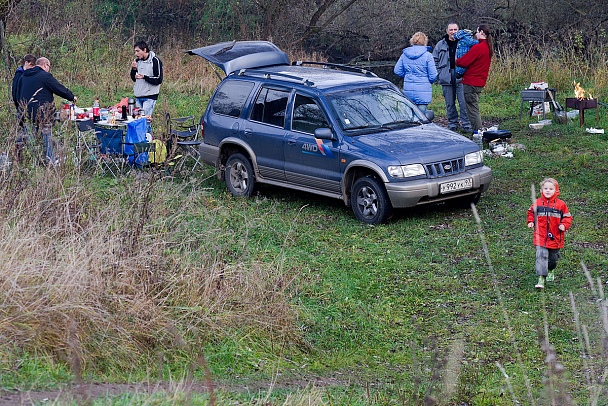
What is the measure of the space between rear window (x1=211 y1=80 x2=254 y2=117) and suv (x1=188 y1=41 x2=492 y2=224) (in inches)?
0.5

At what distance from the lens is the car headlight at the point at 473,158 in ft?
35.3

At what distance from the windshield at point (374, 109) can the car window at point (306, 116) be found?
0.66 ft

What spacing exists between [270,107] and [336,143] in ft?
4.12

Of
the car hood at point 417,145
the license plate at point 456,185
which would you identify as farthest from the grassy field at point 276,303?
the car hood at point 417,145

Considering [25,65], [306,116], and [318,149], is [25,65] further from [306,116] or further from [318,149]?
[318,149]

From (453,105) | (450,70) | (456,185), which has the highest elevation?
(450,70)

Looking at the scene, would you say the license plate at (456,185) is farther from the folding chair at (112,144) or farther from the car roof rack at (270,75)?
the folding chair at (112,144)

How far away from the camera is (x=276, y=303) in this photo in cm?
740

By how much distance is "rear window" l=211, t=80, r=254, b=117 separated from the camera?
11.9 meters

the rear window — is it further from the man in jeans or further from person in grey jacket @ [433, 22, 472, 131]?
person in grey jacket @ [433, 22, 472, 131]

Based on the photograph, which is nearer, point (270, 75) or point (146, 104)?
point (270, 75)

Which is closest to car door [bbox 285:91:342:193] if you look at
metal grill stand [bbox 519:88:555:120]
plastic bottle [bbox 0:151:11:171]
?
plastic bottle [bbox 0:151:11:171]

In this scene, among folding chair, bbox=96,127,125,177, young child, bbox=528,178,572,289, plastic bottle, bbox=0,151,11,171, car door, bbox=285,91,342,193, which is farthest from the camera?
folding chair, bbox=96,127,125,177

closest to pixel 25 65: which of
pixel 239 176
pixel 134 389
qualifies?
pixel 239 176
